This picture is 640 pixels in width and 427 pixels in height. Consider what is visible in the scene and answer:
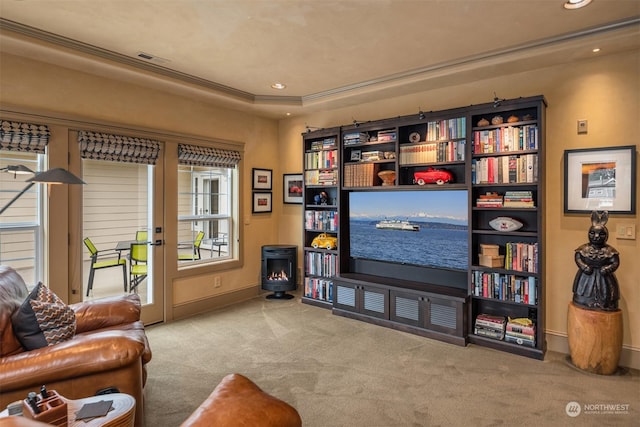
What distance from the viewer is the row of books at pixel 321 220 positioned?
4.86 metres

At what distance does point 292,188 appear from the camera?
556 cm

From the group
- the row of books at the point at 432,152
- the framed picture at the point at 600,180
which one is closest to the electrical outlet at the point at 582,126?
the framed picture at the point at 600,180

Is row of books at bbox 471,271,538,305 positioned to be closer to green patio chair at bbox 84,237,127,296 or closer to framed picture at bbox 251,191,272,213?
framed picture at bbox 251,191,272,213

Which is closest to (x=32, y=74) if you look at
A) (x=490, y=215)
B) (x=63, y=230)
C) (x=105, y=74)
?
(x=105, y=74)

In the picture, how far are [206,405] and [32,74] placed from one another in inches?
135

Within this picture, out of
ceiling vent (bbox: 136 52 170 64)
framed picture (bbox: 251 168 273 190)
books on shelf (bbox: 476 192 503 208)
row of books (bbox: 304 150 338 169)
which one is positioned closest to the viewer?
ceiling vent (bbox: 136 52 170 64)

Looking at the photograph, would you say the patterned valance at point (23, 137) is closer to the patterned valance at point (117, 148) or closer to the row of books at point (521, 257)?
the patterned valance at point (117, 148)

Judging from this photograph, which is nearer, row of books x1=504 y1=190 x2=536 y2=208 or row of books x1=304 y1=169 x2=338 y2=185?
row of books x1=504 y1=190 x2=536 y2=208

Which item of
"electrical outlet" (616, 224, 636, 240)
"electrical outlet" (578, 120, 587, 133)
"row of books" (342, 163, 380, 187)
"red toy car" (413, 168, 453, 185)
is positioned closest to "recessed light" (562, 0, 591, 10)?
"electrical outlet" (578, 120, 587, 133)

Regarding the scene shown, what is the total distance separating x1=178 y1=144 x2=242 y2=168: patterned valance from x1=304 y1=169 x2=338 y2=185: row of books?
1.01 m

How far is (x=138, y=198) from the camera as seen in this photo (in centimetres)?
415

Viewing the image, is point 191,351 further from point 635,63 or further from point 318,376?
point 635,63

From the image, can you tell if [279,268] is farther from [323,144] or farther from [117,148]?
[117,148]

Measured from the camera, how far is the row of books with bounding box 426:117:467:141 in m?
3.72
